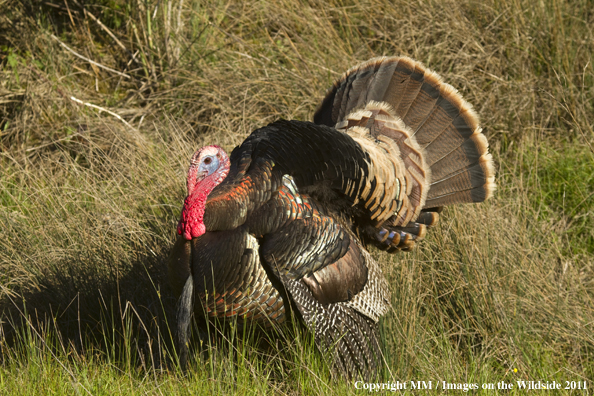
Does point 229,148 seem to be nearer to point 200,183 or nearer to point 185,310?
point 200,183

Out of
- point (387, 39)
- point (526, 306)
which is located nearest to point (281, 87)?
point (387, 39)

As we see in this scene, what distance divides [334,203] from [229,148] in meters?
1.63

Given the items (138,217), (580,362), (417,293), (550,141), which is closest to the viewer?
(580,362)

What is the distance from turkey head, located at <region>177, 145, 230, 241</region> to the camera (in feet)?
10.6

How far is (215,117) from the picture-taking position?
5.85m

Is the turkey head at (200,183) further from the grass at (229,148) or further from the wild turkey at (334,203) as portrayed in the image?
the grass at (229,148)

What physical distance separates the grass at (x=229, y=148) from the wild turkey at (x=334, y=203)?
23 centimetres

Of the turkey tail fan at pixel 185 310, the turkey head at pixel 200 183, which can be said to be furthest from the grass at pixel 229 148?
the turkey head at pixel 200 183

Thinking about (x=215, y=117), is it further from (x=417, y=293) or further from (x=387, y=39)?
(x=417, y=293)

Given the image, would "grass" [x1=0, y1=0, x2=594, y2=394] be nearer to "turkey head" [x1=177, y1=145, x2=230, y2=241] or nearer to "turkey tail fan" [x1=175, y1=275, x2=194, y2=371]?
"turkey tail fan" [x1=175, y1=275, x2=194, y2=371]

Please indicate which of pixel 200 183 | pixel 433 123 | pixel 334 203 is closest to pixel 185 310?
pixel 200 183

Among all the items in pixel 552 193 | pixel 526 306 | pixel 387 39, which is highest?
pixel 387 39

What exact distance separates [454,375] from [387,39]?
152 inches

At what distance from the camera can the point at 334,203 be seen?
3.89 meters
